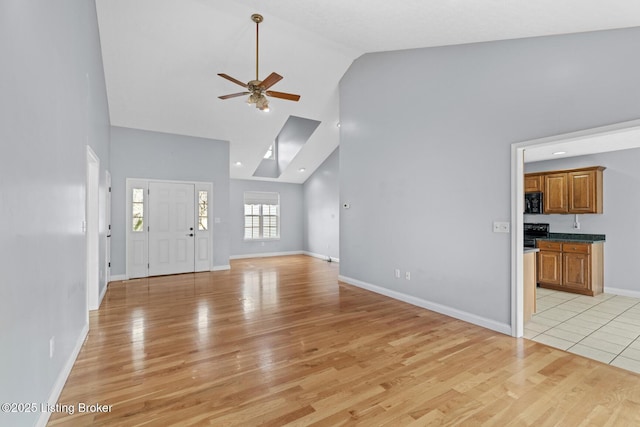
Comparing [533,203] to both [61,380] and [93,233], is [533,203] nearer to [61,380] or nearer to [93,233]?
[61,380]

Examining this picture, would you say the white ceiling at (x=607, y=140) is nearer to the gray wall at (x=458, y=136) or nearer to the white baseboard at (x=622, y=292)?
the gray wall at (x=458, y=136)

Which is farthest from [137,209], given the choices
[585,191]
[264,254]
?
[585,191]

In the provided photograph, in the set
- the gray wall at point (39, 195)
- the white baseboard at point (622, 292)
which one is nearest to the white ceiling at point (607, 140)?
the white baseboard at point (622, 292)

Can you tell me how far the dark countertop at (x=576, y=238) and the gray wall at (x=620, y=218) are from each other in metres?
0.11

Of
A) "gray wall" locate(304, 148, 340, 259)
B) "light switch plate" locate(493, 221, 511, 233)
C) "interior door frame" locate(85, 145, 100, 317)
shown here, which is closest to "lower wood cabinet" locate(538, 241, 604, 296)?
"light switch plate" locate(493, 221, 511, 233)

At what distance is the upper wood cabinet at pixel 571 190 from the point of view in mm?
5172

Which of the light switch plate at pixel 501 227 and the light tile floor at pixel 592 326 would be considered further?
the light switch plate at pixel 501 227

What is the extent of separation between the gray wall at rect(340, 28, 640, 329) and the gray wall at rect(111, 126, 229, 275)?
3.37m

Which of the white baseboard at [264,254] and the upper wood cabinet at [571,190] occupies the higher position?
the upper wood cabinet at [571,190]

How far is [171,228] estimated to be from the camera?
6.93 metres

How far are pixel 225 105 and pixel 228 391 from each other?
5323 mm

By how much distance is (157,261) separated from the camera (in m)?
6.77

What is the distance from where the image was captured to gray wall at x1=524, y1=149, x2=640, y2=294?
4.91 metres

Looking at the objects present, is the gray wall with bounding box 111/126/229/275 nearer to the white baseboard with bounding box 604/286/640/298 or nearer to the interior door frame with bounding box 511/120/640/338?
the interior door frame with bounding box 511/120/640/338
